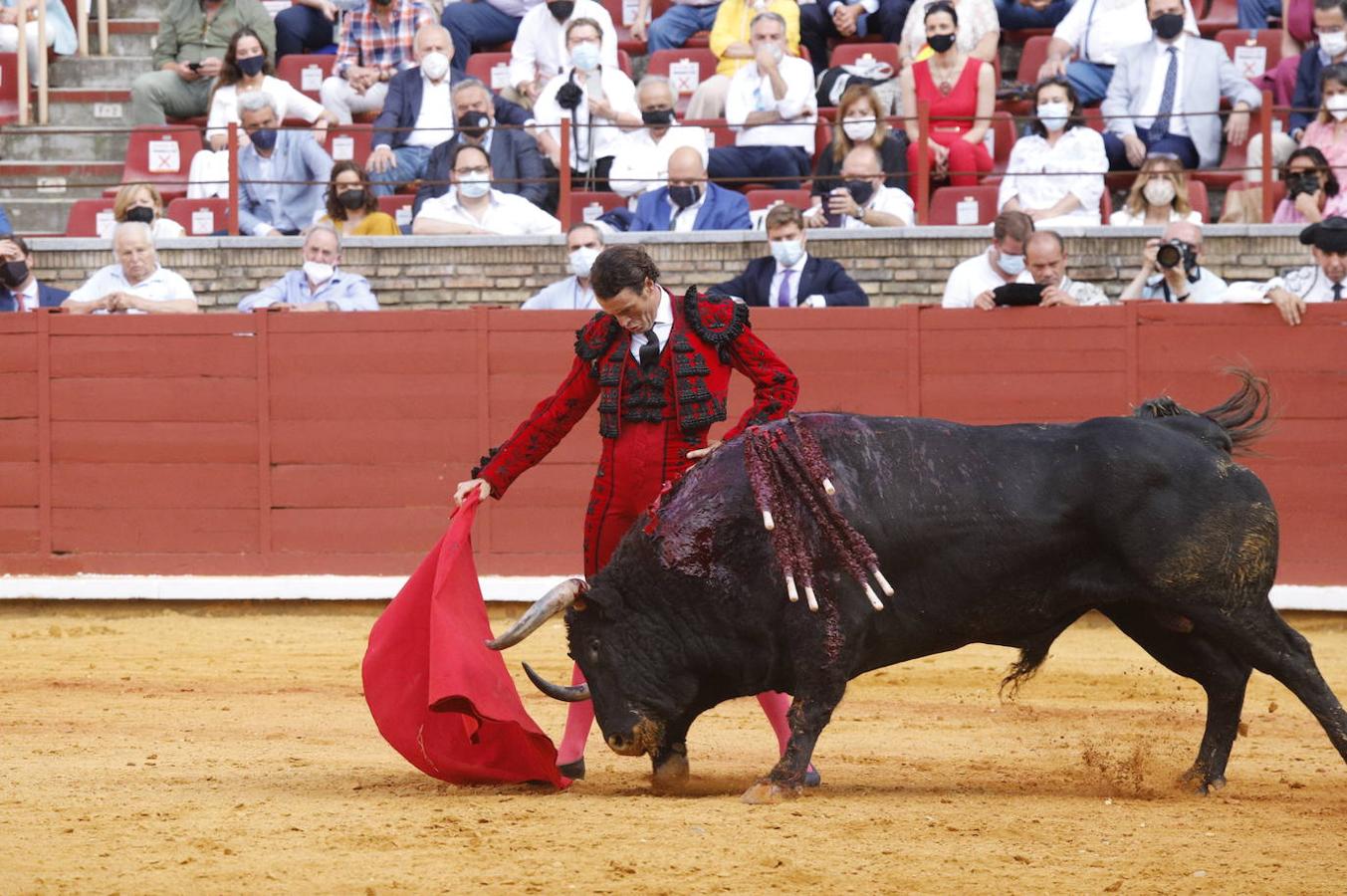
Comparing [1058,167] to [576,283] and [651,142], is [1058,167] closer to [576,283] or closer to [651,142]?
[651,142]

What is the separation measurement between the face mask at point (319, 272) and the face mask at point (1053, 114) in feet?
11.4

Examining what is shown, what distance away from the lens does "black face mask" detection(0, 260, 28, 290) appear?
31.8 ft

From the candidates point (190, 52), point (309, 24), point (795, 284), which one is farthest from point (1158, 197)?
point (190, 52)

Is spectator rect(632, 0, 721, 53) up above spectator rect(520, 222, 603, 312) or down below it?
above

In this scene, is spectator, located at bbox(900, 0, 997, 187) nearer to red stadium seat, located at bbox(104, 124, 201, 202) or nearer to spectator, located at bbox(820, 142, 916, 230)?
spectator, located at bbox(820, 142, 916, 230)

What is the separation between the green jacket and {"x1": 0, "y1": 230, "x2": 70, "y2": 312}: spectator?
2.04 metres

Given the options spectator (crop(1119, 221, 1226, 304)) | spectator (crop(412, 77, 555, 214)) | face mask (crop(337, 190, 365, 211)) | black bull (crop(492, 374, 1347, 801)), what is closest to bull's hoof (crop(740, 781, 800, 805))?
black bull (crop(492, 374, 1347, 801))

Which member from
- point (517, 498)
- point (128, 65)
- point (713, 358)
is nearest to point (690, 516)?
point (713, 358)

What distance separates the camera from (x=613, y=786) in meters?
5.22

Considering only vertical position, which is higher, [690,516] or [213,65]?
[213,65]

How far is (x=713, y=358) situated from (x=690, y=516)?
1.44 feet

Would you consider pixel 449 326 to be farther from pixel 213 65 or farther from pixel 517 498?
pixel 213 65

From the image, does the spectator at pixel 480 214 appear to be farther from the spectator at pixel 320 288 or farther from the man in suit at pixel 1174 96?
the man in suit at pixel 1174 96

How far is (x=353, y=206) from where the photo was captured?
34.1 feet
